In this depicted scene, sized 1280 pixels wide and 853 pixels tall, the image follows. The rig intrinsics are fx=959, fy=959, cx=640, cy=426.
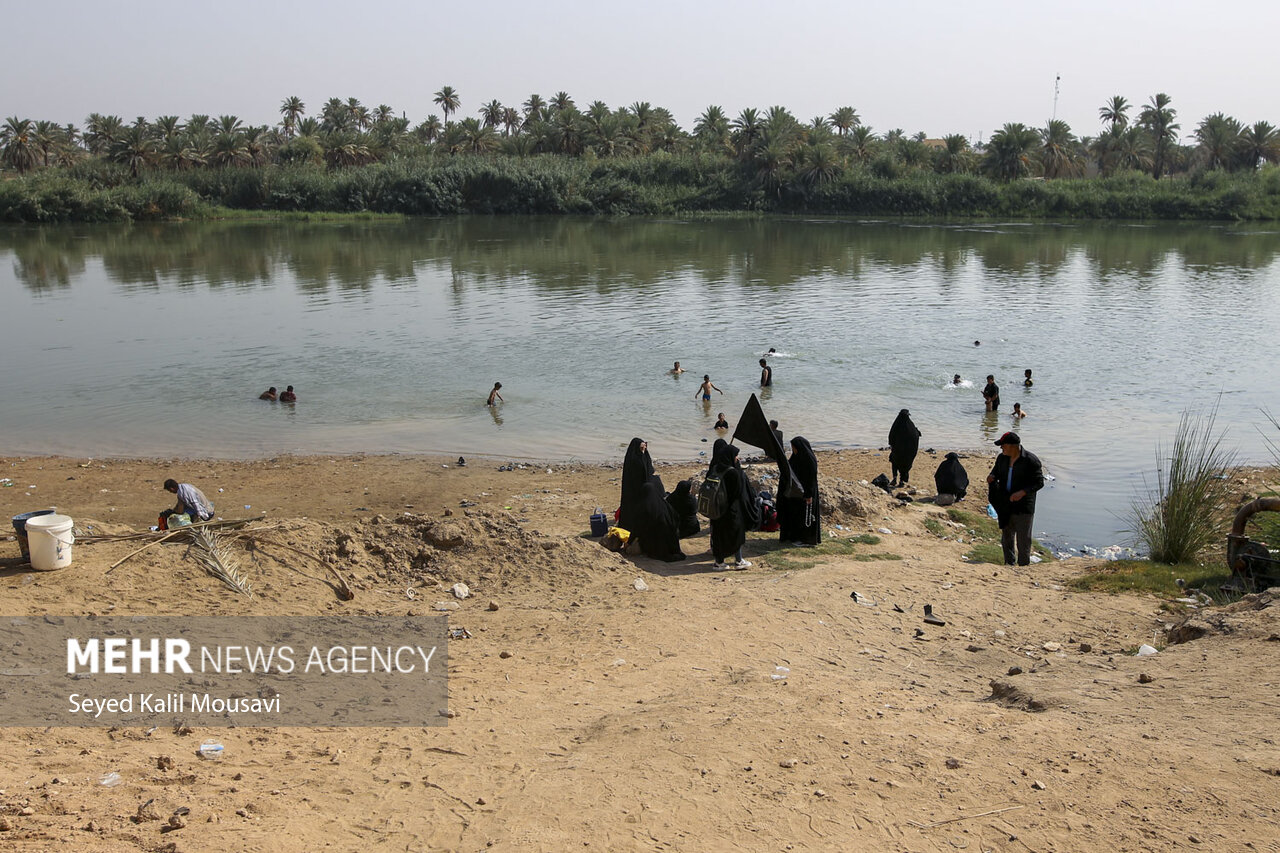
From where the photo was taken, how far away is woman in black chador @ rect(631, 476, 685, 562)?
10672mm

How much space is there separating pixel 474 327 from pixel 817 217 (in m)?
57.9

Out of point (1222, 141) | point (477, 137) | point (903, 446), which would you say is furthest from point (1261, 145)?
point (903, 446)

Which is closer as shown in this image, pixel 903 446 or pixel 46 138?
pixel 903 446

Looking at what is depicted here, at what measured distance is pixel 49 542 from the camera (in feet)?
27.1

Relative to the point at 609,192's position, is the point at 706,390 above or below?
below

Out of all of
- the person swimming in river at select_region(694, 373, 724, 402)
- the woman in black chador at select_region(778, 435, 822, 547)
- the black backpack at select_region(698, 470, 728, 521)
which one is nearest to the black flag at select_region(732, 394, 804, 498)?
the woman in black chador at select_region(778, 435, 822, 547)

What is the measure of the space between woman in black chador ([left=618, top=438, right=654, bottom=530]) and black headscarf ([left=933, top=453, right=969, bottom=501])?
527cm

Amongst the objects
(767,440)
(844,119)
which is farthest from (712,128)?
(767,440)

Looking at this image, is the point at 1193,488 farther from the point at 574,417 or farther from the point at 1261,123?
the point at 1261,123

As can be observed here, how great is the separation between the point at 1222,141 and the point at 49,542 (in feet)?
327

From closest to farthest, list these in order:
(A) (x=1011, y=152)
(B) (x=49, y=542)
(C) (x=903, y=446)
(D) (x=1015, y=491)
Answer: (B) (x=49, y=542) → (D) (x=1015, y=491) → (C) (x=903, y=446) → (A) (x=1011, y=152)

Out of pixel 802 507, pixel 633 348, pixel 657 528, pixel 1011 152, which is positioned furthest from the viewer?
pixel 1011 152

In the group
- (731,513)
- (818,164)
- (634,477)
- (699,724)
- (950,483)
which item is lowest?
(950,483)

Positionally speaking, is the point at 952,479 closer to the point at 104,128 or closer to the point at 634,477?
the point at 634,477
